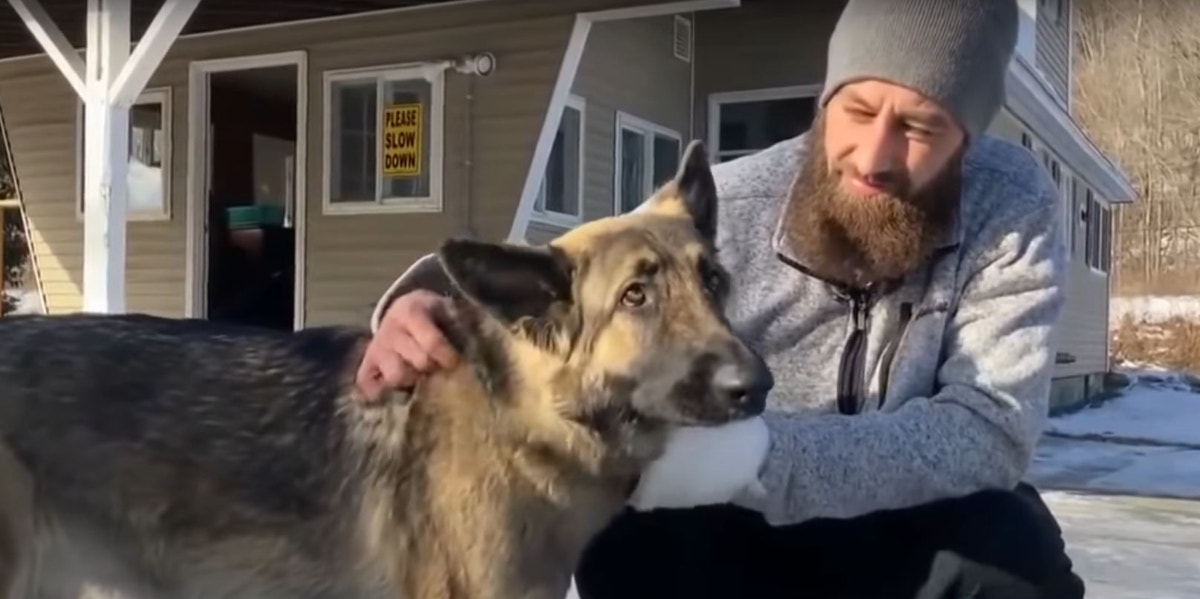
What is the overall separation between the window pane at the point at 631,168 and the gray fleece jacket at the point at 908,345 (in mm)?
8313

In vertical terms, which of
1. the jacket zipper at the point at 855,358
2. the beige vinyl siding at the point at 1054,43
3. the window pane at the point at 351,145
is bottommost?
the jacket zipper at the point at 855,358

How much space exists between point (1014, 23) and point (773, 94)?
9.33 m

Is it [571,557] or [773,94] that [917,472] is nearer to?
[571,557]

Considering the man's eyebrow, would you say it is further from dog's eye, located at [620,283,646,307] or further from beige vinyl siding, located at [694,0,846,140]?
beige vinyl siding, located at [694,0,846,140]

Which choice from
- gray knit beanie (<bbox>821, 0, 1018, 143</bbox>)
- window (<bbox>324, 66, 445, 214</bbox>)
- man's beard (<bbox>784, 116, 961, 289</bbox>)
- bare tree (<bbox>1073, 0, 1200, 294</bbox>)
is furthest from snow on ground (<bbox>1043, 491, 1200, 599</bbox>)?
bare tree (<bbox>1073, 0, 1200, 294</bbox>)

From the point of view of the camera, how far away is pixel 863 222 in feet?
8.79

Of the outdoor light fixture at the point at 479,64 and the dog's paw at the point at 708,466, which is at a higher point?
the outdoor light fixture at the point at 479,64

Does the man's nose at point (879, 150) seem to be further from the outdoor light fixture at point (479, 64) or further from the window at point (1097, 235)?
→ the window at point (1097, 235)

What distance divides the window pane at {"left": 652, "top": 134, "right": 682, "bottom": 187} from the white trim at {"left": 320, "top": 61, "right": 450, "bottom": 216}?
2.17 metres

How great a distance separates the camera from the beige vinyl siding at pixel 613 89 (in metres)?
10.8

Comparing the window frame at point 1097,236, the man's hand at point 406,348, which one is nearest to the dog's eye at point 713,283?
the man's hand at point 406,348

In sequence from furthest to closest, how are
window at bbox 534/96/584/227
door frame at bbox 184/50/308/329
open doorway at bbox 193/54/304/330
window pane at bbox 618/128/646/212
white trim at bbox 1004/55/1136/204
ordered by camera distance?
white trim at bbox 1004/55/1136/204 < open doorway at bbox 193/54/304/330 < window pane at bbox 618/128/646/212 < door frame at bbox 184/50/308/329 < window at bbox 534/96/584/227

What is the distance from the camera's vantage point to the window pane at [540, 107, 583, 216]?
1065cm

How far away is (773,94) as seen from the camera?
39.1 feet
